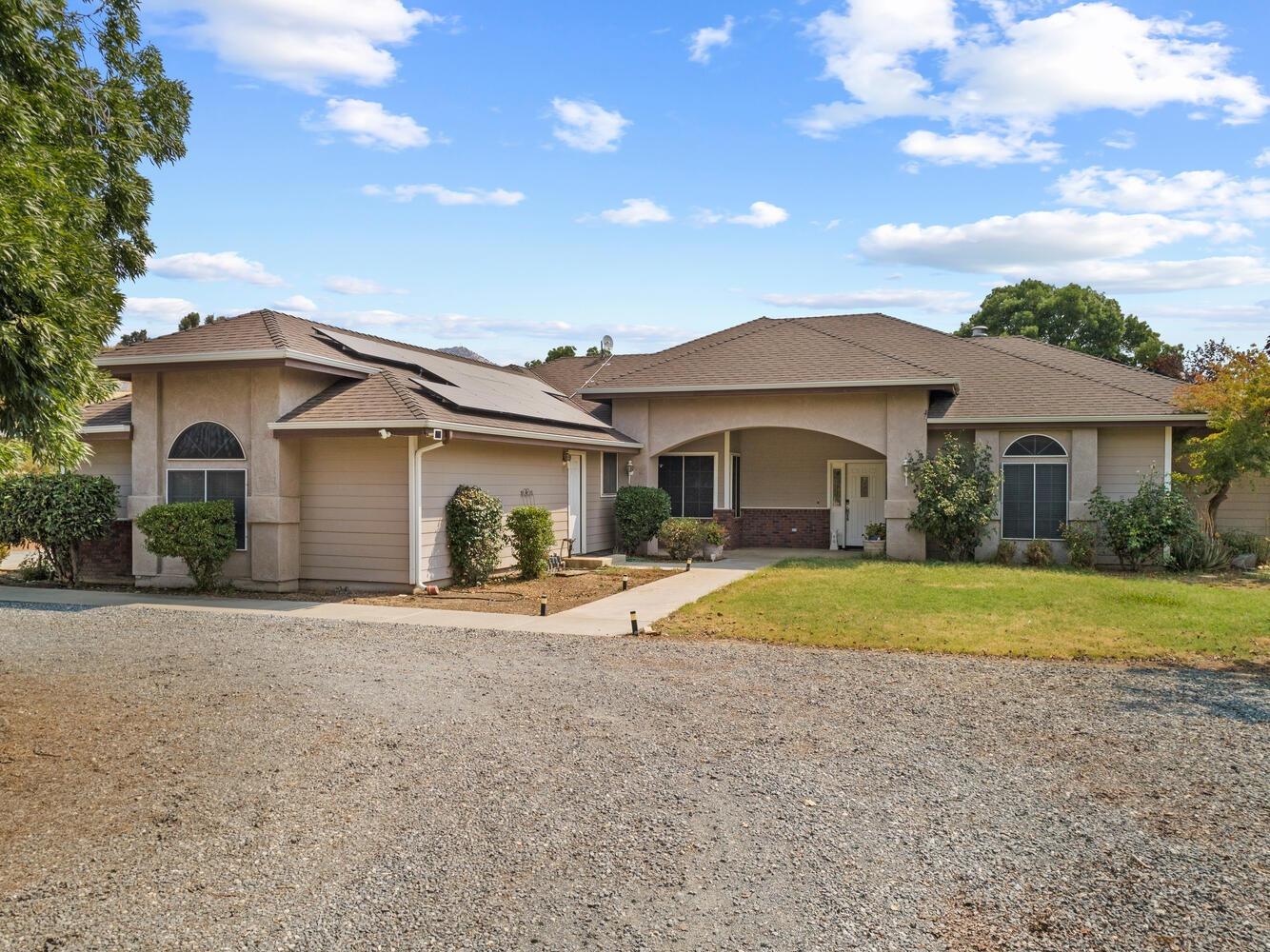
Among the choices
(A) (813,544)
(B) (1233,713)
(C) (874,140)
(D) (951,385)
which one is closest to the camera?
(B) (1233,713)

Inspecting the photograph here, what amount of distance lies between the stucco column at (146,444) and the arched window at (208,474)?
234 millimetres

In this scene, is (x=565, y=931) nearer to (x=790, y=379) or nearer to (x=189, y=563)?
(x=189, y=563)

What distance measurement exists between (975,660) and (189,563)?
1152 cm

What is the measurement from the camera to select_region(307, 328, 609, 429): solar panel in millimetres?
15794

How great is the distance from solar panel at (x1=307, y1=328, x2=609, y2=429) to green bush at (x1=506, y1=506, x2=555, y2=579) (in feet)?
6.27

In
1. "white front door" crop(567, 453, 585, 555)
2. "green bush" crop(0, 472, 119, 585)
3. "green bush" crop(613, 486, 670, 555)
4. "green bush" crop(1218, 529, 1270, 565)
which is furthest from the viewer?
"green bush" crop(613, 486, 670, 555)

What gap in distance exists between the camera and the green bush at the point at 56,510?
48.3 ft

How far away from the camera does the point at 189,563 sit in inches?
550

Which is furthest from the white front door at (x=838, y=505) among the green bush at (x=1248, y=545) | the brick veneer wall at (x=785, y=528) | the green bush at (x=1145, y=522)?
the green bush at (x=1248, y=545)

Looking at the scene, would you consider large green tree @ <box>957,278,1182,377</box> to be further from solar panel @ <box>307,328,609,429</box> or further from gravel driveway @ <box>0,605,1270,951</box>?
gravel driveway @ <box>0,605,1270,951</box>

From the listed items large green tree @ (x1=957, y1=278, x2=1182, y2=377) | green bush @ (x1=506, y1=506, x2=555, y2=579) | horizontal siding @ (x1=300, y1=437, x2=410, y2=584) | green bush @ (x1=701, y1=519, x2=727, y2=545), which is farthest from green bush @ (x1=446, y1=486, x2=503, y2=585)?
large green tree @ (x1=957, y1=278, x2=1182, y2=377)

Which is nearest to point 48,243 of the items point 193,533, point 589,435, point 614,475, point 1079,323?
point 193,533

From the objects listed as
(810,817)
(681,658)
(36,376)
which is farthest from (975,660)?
(36,376)

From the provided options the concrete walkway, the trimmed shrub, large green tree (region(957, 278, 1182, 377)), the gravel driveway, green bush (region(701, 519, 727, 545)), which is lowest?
the gravel driveway
